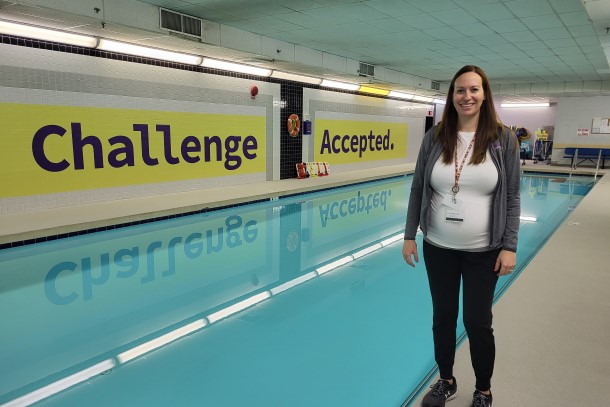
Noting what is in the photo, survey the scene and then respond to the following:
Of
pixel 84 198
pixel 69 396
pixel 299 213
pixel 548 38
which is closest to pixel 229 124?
pixel 299 213

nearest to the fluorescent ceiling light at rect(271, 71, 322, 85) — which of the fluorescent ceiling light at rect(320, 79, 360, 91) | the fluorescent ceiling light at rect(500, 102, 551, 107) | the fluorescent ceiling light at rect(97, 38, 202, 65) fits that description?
the fluorescent ceiling light at rect(320, 79, 360, 91)

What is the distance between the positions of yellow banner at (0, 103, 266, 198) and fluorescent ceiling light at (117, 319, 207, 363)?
13.0ft

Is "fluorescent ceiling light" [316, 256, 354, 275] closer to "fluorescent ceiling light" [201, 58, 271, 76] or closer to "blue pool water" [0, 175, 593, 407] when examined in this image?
"blue pool water" [0, 175, 593, 407]

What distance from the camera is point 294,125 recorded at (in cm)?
1000

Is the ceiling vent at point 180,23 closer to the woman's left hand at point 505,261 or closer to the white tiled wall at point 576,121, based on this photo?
the woman's left hand at point 505,261

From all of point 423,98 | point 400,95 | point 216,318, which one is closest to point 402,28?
point 216,318

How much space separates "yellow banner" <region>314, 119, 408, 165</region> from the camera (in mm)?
11211

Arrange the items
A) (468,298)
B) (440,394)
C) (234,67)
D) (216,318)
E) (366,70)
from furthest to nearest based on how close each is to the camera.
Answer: (366,70)
(234,67)
(216,318)
(440,394)
(468,298)

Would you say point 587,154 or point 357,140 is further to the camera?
point 587,154

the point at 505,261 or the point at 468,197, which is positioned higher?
the point at 468,197

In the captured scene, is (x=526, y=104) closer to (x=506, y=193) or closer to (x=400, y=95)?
(x=400, y=95)

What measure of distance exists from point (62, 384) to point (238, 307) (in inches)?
52.1

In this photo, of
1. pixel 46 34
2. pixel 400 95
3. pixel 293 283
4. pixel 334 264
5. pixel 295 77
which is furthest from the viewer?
pixel 400 95

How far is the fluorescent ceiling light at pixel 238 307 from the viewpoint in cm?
315
